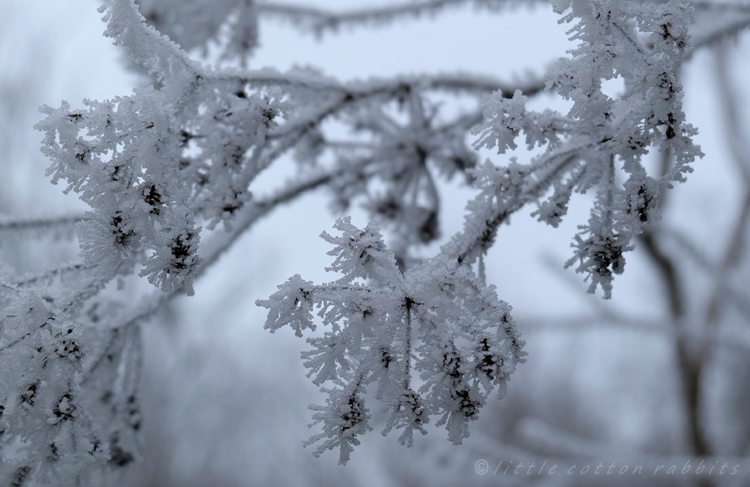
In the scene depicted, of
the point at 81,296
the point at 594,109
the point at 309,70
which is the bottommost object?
the point at 81,296

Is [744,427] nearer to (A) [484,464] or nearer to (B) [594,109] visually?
(A) [484,464]

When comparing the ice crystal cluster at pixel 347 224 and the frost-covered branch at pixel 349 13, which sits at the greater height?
the frost-covered branch at pixel 349 13

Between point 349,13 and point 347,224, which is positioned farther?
point 349,13

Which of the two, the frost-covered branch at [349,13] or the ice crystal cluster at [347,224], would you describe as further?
the frost-covered branch at [349,13]

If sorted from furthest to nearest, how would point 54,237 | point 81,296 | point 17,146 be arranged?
1. point 17,146
2. point 54,237
3. point 81,296

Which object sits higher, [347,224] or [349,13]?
[349,13]

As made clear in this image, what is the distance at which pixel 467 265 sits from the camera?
1.18 meters

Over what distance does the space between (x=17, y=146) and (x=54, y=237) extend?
9.56m

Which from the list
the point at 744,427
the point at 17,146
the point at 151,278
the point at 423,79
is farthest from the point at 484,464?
the point at 17,146

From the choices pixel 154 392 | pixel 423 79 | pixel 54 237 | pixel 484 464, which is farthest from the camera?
pixel 154 392

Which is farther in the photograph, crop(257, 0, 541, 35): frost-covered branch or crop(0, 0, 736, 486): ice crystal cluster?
crop(257, 0, 541, 35): frost-covered branch

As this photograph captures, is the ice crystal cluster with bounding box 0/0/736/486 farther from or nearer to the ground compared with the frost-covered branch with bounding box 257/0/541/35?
nearer to the ground

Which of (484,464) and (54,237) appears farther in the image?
(484,464)

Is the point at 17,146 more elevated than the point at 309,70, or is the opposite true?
the point at 17,146
